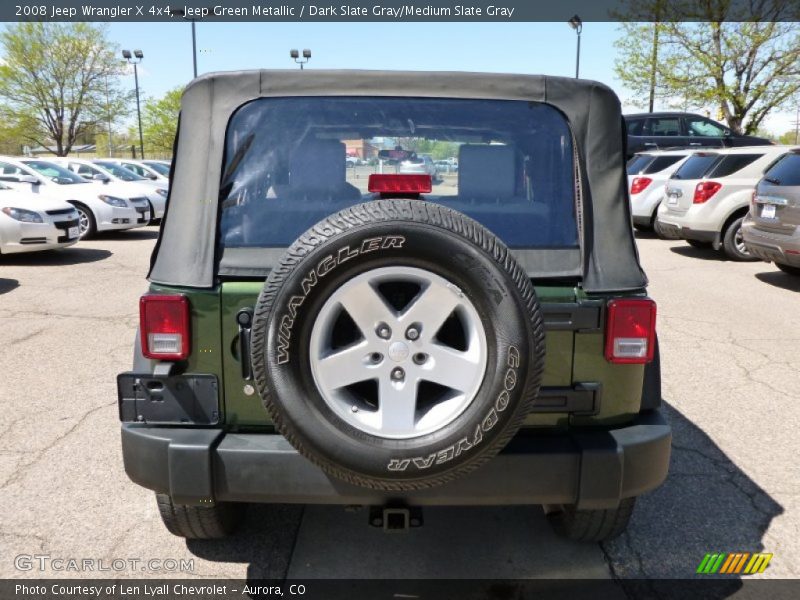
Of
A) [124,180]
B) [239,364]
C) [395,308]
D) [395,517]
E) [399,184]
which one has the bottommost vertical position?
[395,517]

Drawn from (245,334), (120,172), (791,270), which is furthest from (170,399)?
(120,172)

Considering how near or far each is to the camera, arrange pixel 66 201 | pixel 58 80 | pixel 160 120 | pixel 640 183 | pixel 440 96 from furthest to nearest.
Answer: pixel 160 120, pixel 58 80, pixel 640 183, pixel 66 201, pixel 440 96

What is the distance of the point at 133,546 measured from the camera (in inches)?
119

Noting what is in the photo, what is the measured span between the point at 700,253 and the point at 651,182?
2.13 meters

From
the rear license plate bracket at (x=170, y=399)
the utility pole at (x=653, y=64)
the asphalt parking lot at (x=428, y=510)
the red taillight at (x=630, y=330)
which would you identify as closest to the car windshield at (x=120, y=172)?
the asphalt parking lot at (x=428, y=510)

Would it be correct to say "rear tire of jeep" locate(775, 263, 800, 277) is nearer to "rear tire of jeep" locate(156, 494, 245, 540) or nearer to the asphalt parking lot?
the asphalt parking lot

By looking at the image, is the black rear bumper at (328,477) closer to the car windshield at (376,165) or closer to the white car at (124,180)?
the car windshield at (376,165)

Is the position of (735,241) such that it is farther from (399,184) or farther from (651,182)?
(399,184)

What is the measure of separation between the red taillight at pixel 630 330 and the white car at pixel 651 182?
1168 cm

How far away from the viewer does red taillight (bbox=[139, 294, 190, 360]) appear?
243 cm

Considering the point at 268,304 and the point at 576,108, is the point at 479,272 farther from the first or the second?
the point at 576,108

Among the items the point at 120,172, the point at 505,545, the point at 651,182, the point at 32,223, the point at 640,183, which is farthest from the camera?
the point at 120,172

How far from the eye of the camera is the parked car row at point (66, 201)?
10.1 meters

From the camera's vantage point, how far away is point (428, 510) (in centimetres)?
338
